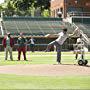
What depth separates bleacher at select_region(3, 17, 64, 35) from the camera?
6094cm

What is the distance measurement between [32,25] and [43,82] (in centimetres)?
4977

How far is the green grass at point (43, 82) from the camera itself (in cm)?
1357

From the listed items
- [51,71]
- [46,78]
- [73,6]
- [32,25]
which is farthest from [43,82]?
[73,6]

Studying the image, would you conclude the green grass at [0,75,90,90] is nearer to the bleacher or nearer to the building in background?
the bleacher

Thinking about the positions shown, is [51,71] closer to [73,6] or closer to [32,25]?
[32,25]

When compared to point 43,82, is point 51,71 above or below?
below

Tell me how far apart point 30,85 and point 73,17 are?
52712 millimetres

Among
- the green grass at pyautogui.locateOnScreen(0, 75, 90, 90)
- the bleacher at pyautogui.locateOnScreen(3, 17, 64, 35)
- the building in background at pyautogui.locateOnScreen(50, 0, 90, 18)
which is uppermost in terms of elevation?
the building in background at pyautogui.locateOnScreen(50, 0, 90, 18)

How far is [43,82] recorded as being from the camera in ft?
48.2

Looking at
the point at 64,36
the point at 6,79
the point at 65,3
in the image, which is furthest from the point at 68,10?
the point at 6,79

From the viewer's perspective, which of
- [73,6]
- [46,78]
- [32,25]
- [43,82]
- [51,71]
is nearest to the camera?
[43,82]

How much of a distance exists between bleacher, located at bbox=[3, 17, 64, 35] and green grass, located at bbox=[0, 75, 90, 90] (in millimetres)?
43904

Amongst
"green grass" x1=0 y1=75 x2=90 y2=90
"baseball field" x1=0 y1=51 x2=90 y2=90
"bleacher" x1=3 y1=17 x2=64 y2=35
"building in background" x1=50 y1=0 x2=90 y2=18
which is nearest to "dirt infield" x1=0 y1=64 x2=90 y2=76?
"baseball field" x1=0 y1=51 x2=90 y2=90

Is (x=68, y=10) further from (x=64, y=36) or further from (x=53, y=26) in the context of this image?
(x=64, y=36)
